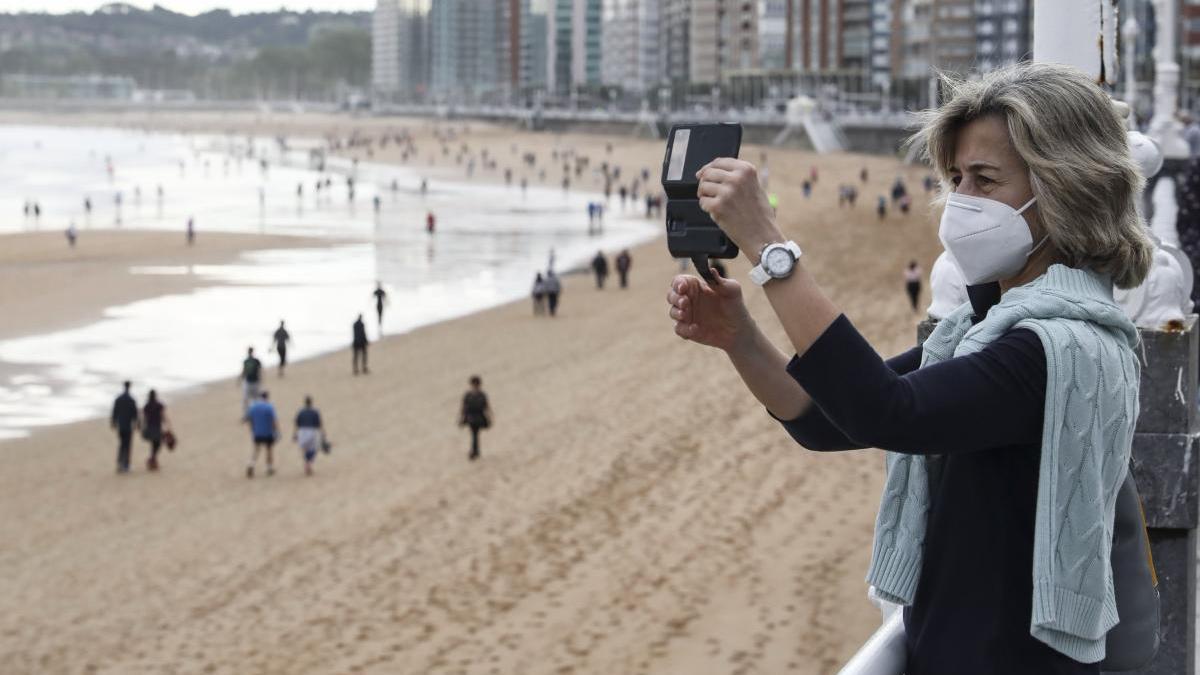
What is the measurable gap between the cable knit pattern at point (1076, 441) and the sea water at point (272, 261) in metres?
19.1

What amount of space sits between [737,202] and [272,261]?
129 ft

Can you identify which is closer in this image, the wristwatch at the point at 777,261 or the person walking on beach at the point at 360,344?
the wristwatch at the point at 777,261

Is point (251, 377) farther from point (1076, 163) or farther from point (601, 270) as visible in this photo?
point (1076, 163)

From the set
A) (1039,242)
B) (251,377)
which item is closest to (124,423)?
(251,377)

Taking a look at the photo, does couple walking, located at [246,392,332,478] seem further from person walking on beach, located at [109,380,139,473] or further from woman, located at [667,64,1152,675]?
woman, located at [667,64,1152,675]

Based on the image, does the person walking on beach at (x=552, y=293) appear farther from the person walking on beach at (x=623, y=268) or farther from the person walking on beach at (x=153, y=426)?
the person walking on beach at (x=153, y=426)

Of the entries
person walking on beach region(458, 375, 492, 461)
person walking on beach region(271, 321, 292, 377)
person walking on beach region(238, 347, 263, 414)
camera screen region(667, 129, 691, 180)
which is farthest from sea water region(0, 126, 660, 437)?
camera screen region(667, 129, 691, 180)

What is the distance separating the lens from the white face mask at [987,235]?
2061 millimetres

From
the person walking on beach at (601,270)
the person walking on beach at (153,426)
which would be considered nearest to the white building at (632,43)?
the person walking on beach at (601,270)

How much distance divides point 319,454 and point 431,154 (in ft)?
308

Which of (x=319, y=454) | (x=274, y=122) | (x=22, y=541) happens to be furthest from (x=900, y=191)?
(x=274, y=122)

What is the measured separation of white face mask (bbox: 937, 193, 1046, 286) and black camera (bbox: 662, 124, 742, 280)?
0.33 m

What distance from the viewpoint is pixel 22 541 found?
526 inches

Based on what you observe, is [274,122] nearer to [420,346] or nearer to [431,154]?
[431,154]
